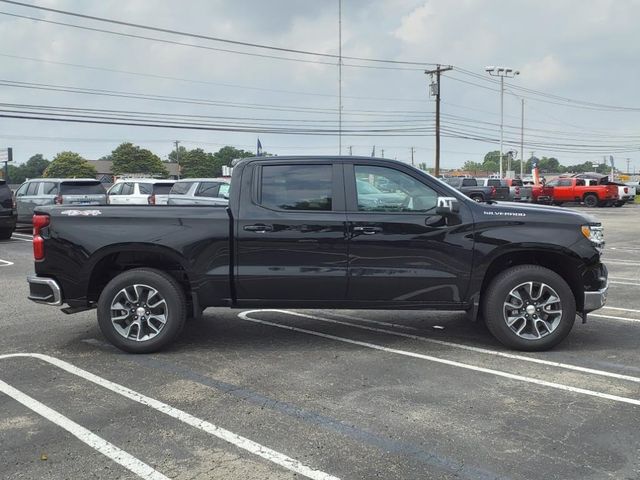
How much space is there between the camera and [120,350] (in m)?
5.62

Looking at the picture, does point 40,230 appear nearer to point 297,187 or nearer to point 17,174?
point 297,187

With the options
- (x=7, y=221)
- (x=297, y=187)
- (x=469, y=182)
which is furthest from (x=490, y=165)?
(x=297, y=187)

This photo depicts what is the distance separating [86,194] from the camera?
1762cm

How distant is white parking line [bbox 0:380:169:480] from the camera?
330 centimetres

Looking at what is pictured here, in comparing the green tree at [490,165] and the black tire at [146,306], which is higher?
the green tree at [490,165]

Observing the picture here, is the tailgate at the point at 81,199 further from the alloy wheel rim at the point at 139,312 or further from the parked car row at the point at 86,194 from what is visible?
the alloy wheel rim at the point at 139,312

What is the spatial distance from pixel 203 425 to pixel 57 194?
15.5 meters

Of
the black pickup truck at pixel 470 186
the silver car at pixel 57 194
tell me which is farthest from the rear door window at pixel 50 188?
the black pickup truck at pixel 470 186

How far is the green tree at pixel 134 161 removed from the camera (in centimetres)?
11006

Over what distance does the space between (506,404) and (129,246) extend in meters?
3.52

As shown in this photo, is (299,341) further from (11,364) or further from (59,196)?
(59,196)

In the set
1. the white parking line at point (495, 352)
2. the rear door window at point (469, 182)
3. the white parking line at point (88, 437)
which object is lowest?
the white parking line at point (88, 437)

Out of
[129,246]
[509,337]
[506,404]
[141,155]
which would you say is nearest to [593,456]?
[506,404]

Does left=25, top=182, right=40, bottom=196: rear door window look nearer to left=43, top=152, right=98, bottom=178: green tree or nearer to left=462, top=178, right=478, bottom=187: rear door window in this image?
left=462, top=178, right=478, bottom=187: rear door window
